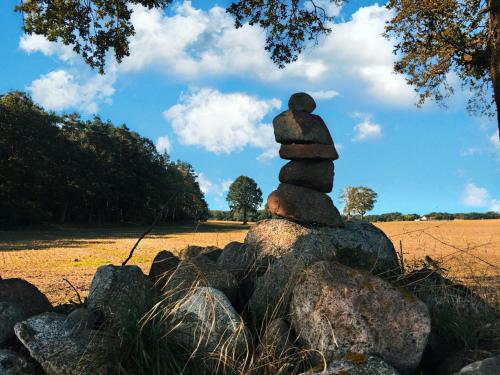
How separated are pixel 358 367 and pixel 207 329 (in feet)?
6.00

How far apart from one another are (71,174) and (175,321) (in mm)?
64997

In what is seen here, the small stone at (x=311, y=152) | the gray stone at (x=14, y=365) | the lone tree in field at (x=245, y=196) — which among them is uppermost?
the lone tree in field at (x=245, y=196)

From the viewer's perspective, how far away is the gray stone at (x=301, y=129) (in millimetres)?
13328

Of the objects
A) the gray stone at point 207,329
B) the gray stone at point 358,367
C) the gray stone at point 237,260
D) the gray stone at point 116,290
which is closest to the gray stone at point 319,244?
the gray stone at point 237,260

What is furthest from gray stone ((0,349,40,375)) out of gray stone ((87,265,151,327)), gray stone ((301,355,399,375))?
gray stone ((301,355,399,375))

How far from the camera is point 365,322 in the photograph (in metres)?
5.34

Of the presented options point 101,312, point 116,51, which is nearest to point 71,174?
point 116,51

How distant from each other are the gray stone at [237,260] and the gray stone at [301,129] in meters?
5.06

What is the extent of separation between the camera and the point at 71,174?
65688 mm

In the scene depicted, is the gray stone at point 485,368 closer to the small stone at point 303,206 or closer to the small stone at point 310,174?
the small stone at point 303,206

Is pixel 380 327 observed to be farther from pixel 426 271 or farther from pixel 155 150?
pixel 155 150

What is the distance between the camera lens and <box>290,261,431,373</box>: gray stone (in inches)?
209

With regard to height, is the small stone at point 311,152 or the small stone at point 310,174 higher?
the small stone at point 311,152

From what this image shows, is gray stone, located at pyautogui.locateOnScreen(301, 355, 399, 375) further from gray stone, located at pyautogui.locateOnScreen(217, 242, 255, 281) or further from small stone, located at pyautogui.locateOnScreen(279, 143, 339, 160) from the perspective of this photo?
small stone, located at pyautogui.locateOnScreen(279, 143, 339, 160)
